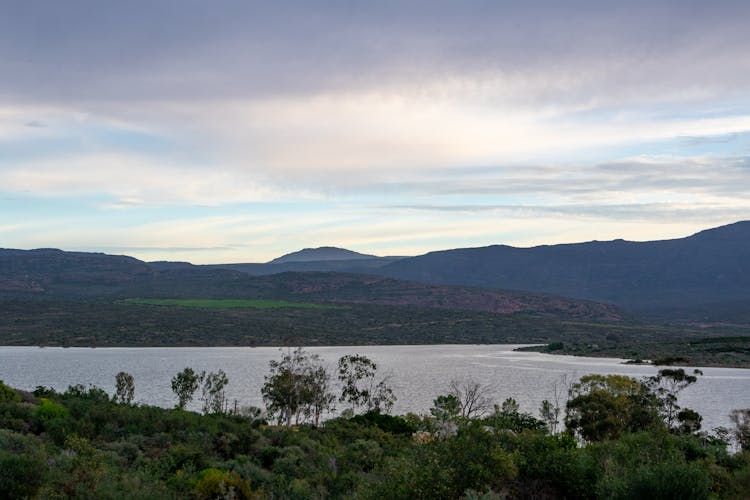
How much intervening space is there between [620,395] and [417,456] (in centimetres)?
4443

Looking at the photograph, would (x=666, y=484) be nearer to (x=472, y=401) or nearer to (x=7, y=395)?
(x=7, y=395)

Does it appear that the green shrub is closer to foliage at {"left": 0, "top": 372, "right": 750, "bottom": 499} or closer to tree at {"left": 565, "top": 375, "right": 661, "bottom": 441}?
foliage at {"left": 0, "top": 372, "right": 750, "bottom": 499}

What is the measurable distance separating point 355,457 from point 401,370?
263ft

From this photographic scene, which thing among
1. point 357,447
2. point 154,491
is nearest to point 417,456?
point 154,491

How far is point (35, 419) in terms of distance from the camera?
1483 inches

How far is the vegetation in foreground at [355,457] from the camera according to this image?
701 inches

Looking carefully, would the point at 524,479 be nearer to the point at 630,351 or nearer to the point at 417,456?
the point at 417,456

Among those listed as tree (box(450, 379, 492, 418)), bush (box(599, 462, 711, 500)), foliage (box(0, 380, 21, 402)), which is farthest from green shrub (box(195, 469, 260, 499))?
tree (box(450, 379, 492, 418))

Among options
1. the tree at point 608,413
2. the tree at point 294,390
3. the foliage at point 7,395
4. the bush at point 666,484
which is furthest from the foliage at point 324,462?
the tree at point 294,390

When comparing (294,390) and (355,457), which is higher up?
(355,457)

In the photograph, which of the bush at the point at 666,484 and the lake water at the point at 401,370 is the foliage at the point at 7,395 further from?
the bush at the point at 666,484

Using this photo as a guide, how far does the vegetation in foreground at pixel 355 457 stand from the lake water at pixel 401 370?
92.5ft

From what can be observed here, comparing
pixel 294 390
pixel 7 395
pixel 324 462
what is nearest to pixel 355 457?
pixel 324 462

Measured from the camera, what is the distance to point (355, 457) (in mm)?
33781
